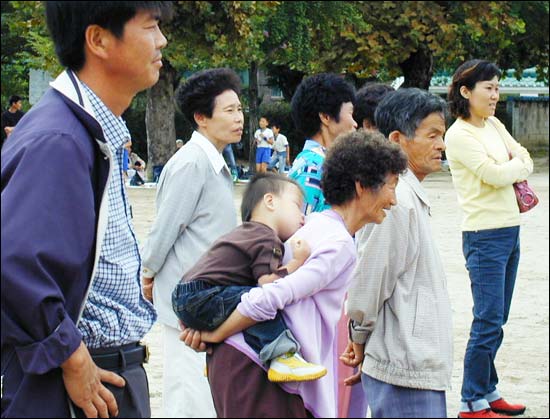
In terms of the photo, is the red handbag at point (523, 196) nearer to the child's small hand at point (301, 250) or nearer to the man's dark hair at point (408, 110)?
the man's dark hair at point (408, 110)

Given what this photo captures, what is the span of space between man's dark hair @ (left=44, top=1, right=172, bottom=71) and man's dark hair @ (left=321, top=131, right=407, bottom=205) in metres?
1.25

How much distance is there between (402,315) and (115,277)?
149 centimetres

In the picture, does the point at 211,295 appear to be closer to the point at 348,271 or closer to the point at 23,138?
the point at 348,271

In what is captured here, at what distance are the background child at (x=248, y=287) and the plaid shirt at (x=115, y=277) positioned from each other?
600 mm

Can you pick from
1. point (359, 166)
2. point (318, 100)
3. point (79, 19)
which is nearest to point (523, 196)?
point (318, 100)

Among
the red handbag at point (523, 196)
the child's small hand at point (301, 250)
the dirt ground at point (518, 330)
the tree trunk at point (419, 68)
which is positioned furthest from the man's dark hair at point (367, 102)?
the tree trunk at point (419, 68)

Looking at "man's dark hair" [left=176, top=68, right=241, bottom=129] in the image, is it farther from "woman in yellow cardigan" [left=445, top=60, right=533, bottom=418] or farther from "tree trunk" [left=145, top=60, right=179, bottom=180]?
"tree trunk" [left=145, top=60, right=179, bottom=180]

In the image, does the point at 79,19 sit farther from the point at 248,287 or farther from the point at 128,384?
the point at 248,287

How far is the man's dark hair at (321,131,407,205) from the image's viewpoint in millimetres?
4117

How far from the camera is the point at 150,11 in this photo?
3.11 meters

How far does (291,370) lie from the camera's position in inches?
145

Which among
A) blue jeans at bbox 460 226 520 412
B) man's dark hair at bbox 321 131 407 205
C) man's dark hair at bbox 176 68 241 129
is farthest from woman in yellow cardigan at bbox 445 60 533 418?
man's dark hair at bbox 321 131 407 205

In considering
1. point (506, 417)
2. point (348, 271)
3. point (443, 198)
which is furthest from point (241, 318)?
point (443, 198)

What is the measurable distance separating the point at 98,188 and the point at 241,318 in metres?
1.00
